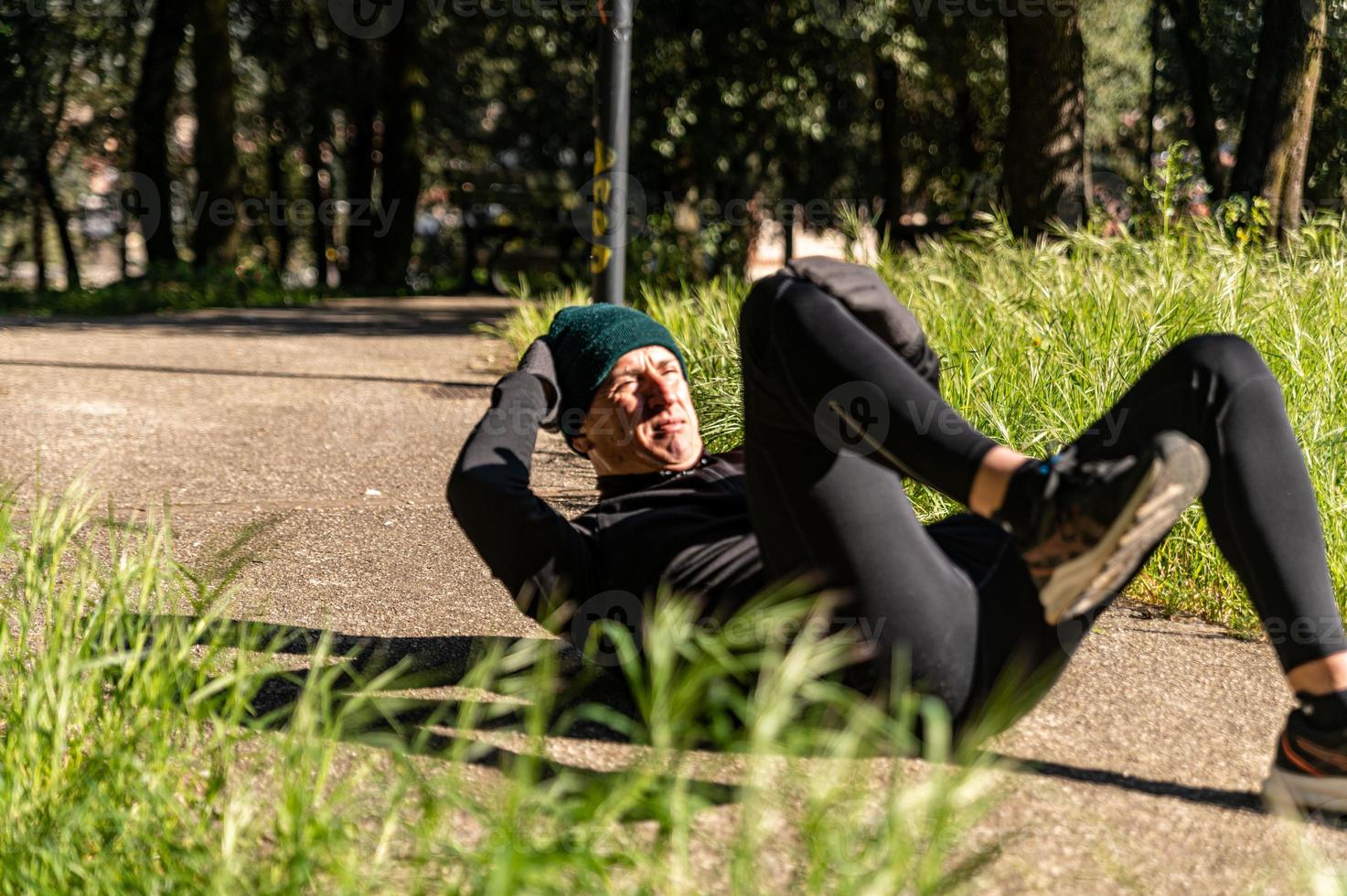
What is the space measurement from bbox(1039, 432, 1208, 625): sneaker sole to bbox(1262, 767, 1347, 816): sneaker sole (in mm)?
485

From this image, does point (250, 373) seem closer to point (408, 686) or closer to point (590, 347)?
point (408, 686)

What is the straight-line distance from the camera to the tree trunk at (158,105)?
16641mm

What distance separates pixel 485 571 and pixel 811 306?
1889 mm

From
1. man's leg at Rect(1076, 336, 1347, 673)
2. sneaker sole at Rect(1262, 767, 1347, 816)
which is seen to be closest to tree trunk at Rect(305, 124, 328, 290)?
man's leg at Rect(1076, 336, 1347, 673)

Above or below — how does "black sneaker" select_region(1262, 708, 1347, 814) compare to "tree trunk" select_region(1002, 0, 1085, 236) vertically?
below

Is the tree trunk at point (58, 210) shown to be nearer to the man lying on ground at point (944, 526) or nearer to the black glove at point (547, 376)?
the black glove at point (547, 376)

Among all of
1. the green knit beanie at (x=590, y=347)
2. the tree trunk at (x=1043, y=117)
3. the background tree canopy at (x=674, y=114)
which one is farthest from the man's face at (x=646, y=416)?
the tree trunk at (x=1043, y=117)

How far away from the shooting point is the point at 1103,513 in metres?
1.88

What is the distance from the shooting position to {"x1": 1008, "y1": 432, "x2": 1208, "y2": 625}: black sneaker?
6.10 ft

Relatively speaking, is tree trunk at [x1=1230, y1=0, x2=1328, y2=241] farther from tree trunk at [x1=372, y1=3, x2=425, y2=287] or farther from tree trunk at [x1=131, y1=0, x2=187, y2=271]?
tree trunk at [x1=131, y1=0, x2=187, y2=271]

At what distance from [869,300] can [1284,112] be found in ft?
22.1

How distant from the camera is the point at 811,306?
214 centimetres

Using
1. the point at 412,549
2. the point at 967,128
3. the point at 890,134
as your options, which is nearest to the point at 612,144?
the point at 412,549

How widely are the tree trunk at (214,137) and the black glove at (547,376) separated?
13.4 meters
